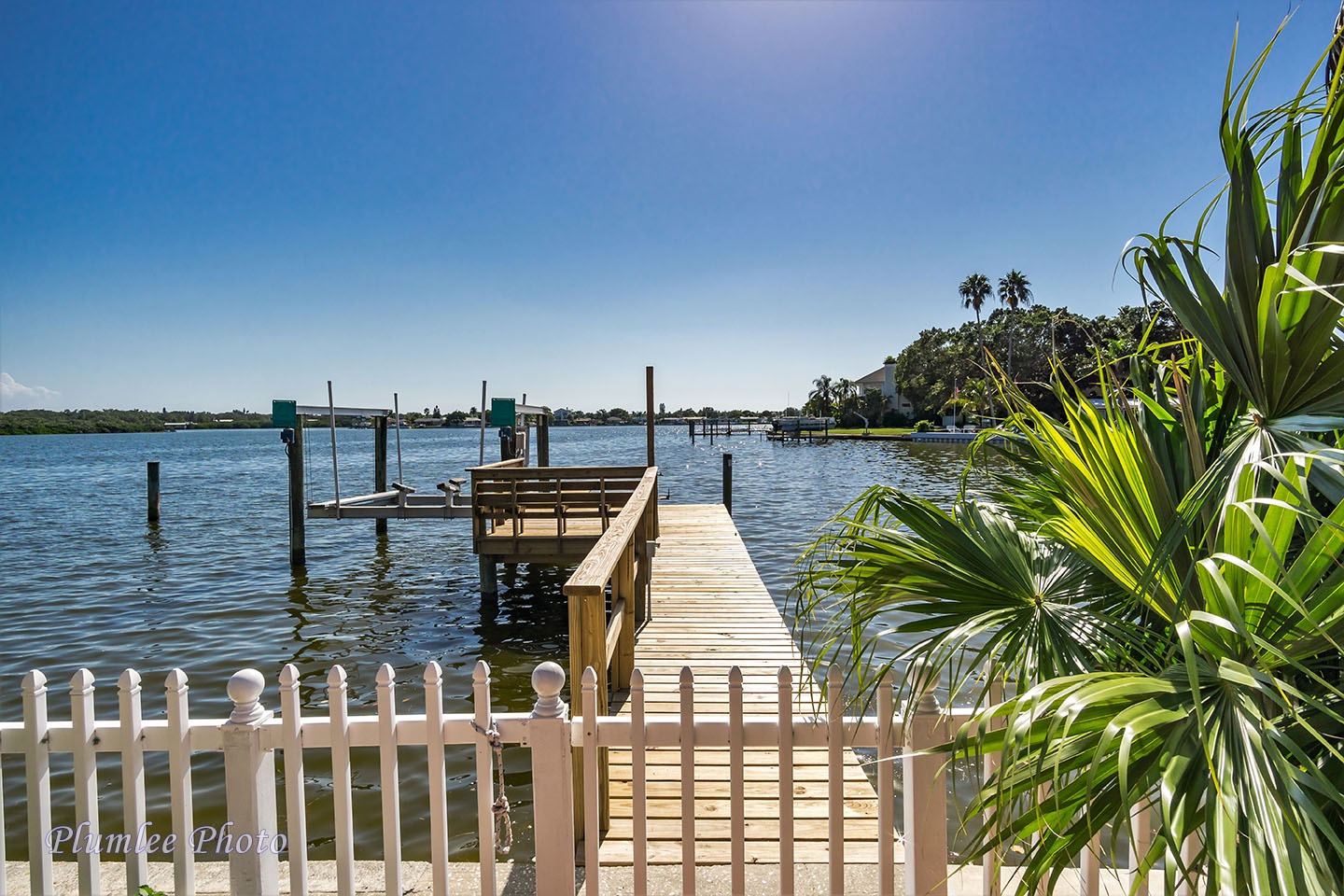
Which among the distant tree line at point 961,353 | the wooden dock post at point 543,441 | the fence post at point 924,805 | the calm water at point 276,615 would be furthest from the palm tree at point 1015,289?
the fence post at point 924,805

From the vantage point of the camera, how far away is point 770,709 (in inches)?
187

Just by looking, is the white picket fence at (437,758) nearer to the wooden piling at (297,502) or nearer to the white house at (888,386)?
the wooden piling at (297,502)

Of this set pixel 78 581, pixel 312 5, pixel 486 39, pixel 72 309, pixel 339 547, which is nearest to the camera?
pixel 312 5

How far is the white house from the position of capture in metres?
84.1

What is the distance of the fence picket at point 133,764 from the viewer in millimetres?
A: 2238

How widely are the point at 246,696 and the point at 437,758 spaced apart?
68 cm

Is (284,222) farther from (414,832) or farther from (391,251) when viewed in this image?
(414,832)

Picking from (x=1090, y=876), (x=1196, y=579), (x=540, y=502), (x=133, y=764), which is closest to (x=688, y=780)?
(x=1090, y=876)

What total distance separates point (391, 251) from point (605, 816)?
22752 millimetres

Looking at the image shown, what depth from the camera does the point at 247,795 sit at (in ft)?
7.34

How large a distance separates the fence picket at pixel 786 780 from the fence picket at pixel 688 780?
305 millimetres

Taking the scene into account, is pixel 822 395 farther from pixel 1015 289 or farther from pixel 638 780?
pixel 638 780

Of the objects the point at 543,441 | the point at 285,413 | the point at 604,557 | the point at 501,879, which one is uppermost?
the point at 285,413

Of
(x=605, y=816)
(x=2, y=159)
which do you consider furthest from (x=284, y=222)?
(x=605, y=816)
